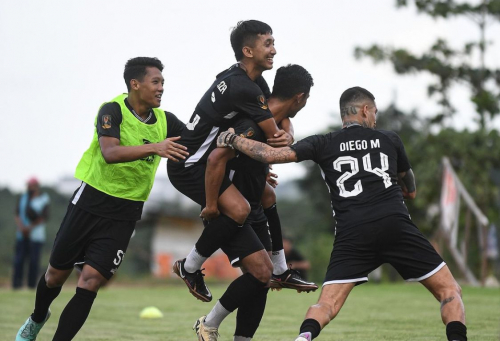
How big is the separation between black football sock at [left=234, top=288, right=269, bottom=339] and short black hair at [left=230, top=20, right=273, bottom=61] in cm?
199

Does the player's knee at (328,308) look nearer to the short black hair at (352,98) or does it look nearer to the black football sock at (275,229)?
the short black hair at (352,98)

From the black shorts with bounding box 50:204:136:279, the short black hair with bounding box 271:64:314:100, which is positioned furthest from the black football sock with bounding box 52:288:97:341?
the short black hair with bounding box 271:64:314:100

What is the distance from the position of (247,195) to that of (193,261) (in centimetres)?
73

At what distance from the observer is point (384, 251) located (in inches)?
231

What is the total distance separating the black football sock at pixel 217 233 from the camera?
6.45 meters

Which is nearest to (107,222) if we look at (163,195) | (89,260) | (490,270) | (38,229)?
(89,260)

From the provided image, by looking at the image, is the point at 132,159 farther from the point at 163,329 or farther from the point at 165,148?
the point at 163,329

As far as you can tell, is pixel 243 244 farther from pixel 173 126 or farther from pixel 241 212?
pixel 173 126

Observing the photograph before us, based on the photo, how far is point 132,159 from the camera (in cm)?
614

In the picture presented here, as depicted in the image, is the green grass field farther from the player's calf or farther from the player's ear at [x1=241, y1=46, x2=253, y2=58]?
the player's ear at [x1=241, y1=46, x2=253, y2=58]

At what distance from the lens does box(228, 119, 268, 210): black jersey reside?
6432 mm

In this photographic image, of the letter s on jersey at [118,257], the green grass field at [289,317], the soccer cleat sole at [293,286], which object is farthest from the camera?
the green grass field at [289,317]

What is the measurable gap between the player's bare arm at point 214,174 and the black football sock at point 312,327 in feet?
4.29

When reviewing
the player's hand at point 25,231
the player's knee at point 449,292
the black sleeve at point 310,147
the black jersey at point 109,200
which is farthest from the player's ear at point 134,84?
the player's hand at point 25,231
